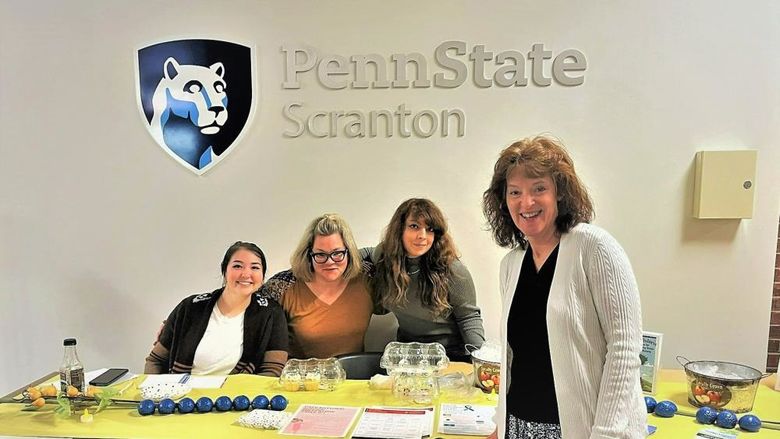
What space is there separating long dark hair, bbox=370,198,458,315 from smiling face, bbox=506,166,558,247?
127 centimetres

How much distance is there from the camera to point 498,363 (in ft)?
6.70

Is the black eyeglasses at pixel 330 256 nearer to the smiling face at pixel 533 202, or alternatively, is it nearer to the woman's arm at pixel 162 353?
the woman's arm at pixel 162 353

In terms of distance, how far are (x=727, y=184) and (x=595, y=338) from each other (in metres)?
1.87

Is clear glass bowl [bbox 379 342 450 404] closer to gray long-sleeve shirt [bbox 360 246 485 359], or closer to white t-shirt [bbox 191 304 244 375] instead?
gray long-sleeve shirt [bbox 360 246 485 359]

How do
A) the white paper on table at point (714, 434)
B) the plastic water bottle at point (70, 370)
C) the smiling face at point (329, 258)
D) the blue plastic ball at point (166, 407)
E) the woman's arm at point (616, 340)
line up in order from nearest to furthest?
the woman's arm at point (616, 340)
the white paper on table at point (714, 434)
the blue plastic ball at point (166, 407)
the plastic water bottle at point (70, 370)
the smiling face at point (329, 258)

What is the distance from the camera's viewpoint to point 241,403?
1944 mm

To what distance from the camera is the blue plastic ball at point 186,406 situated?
1.91m

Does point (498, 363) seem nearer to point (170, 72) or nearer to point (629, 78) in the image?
point (629, 78)

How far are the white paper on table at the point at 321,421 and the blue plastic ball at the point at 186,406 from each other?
364mm

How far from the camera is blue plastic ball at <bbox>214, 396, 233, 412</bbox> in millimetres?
1923

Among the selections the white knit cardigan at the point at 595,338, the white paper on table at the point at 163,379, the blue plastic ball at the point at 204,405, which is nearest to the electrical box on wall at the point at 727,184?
the white knit cardigan at the point at 595,338

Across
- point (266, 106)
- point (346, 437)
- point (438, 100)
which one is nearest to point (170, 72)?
point (266, 106)

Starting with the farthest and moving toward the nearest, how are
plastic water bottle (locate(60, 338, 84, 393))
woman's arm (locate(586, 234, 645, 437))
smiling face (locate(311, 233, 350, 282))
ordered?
1. smiling face (locate(311, 233, 350, 282))
2. plastic water bottle (locate(60, 338, 84, 393))
3. woman's arm (locate(586, 234, 645, 437))

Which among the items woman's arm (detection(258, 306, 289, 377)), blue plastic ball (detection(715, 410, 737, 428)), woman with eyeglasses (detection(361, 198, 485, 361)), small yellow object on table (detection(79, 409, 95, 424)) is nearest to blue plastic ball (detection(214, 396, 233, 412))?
small yellow object on table (detection(79, 409, 95, 424))
